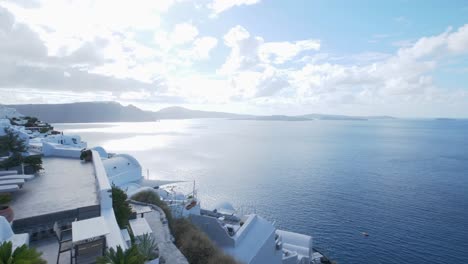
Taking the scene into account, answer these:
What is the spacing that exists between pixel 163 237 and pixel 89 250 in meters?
5.71

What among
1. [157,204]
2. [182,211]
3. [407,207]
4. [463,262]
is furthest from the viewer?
[407,207]

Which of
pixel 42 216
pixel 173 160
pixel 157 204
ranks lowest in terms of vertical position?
pixel 173 160

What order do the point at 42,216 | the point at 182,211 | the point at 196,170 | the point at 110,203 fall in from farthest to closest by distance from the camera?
1. the point at 196,170
2. the point at 182,211
3. the point at 110,203
4. the point at 42,216

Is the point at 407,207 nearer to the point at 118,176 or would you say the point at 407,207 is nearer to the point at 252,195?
the point at 252,195

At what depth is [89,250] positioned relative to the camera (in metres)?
6.71

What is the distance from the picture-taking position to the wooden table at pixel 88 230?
6409 millimetres

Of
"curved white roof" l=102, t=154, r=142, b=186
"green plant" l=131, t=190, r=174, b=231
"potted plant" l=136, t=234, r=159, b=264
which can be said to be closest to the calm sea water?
"curved white roof" l=102, t=154, r=142, b=186

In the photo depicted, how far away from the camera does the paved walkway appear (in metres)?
10.5

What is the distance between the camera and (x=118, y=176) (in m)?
31.5

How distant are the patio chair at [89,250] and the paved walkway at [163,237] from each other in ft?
13.1

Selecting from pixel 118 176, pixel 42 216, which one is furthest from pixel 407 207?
pixel 42 216

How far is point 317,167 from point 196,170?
32.1 meters

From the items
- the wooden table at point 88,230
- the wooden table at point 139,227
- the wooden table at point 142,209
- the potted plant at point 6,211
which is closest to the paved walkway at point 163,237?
the wooden table at point 142,209

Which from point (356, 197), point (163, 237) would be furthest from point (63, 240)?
point (356, 197)
